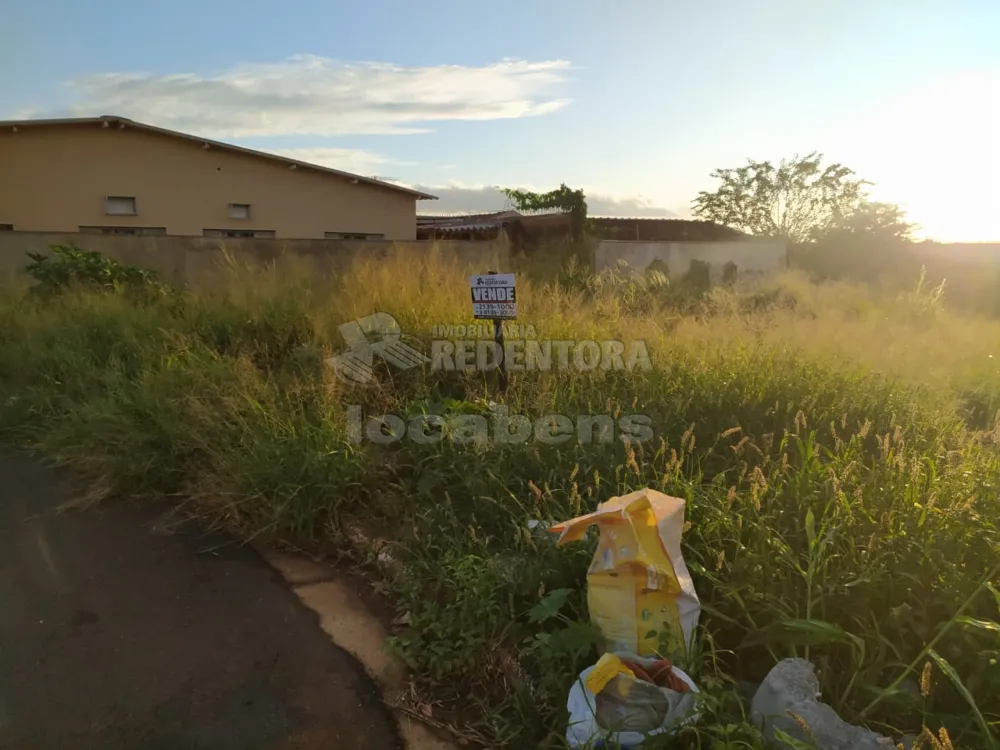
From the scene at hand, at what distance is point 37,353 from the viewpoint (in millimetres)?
5711

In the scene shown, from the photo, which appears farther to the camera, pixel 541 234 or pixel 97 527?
pixel 541 234

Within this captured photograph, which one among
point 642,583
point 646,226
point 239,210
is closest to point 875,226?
point 646,226

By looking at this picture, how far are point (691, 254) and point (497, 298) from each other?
38.8 ft

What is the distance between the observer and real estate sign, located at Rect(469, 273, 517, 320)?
4031mm

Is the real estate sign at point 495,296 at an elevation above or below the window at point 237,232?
below

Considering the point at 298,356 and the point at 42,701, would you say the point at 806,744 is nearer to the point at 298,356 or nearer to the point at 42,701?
the point at 42,701

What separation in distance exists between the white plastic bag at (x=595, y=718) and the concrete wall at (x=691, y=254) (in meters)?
10.9

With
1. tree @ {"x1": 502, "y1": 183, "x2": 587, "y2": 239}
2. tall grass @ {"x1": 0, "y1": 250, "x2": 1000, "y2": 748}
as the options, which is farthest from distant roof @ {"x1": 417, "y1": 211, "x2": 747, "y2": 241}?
tall grass @ {"x1": 0, "y1": 250, "x2": 1000, "y2": 748}

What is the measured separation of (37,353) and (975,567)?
674 centimetres

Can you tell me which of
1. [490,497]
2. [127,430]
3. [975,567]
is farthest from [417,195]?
[975,567]

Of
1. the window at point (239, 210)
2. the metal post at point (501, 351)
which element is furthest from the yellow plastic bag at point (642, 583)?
the window at point (239, 210)

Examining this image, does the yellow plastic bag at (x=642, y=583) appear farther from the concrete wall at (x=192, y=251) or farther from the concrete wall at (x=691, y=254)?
the concrete wall at (x=691, y=254)

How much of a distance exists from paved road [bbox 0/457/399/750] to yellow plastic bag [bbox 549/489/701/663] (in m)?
0.84

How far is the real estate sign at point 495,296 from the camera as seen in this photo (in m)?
4.03
